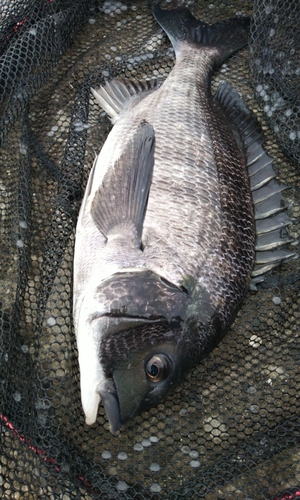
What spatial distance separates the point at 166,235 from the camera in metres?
2.34

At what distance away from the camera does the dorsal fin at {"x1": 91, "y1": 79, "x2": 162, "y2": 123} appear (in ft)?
10.3

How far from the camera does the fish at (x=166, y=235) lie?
6.70ft

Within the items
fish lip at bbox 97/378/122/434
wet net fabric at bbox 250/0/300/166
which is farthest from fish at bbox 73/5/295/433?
wet net fabric at bbox 250/0/300/166

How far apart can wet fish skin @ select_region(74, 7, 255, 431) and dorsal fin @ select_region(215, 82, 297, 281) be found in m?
0.07

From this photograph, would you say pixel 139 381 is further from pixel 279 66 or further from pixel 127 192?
pixel 279 66

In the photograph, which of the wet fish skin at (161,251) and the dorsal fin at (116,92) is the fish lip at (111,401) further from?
the dorsal fin at (116,92)

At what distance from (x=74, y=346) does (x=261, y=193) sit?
53.3 inches

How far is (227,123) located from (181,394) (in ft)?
5.36

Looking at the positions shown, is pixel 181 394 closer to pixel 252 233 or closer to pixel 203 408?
pixel 203 408

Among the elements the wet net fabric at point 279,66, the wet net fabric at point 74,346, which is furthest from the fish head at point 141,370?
the wet net fabric at point 279,66

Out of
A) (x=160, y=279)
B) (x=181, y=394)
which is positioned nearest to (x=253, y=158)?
(x=160, y=279)

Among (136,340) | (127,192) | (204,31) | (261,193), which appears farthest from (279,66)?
(136,340)

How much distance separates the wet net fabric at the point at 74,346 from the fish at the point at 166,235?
10.1 inches

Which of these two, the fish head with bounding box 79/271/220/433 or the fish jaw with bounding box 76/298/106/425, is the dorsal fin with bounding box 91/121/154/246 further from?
the fish jaw with bounding box 76/298/106/425
